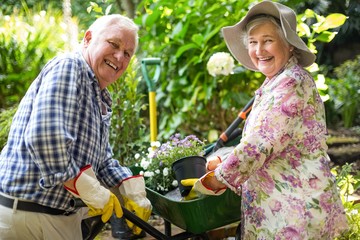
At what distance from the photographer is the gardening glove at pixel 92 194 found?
188 cm

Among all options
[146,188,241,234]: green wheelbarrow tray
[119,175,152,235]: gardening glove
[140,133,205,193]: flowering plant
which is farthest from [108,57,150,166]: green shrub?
[119,175,152,235]: gardening glove

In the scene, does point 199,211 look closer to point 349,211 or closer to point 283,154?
point 283,154

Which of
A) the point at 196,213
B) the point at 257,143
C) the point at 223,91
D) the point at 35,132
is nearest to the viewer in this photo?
the point at 35,132

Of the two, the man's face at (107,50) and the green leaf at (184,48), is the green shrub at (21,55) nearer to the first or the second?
the green leaf at (184,48)

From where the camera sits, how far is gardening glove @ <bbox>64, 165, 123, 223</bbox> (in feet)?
6.16

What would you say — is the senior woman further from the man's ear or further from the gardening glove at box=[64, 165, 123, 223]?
the man's ear

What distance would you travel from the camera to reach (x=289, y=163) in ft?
6.66

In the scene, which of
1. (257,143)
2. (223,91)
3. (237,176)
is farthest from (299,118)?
(223,91)

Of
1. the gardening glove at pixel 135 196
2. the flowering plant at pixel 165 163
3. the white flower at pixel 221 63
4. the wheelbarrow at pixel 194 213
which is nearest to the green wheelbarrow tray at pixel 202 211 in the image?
the wheelbarrow at pixel 194 213

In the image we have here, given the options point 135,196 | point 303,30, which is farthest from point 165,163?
point 303,30

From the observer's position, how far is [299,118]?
201 centimetres

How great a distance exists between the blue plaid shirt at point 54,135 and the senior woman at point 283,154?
484mm

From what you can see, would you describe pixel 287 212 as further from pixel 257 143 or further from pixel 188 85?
pixel 188 85

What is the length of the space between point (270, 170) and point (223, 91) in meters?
2.64
